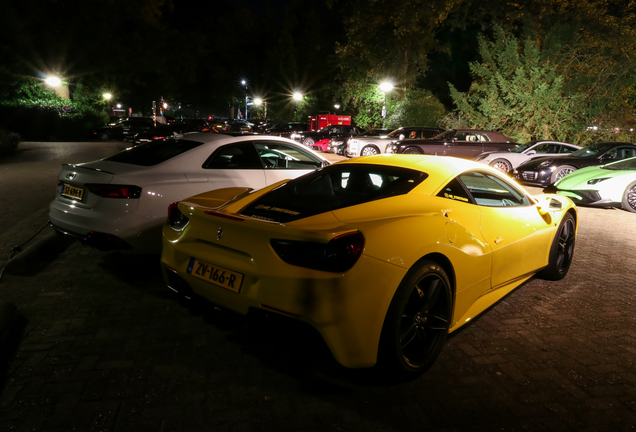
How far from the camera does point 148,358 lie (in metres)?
3.46

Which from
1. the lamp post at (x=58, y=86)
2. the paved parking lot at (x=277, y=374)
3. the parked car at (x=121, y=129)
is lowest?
the parked car at (x=121, y=129)

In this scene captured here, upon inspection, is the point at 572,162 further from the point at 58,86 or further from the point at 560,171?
the point at 58,86

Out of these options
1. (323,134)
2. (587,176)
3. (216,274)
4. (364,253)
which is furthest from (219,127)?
(364,253)

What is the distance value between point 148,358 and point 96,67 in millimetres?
39014

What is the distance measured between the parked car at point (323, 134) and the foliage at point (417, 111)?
5126mm

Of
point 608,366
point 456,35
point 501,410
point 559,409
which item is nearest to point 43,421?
point 501,410

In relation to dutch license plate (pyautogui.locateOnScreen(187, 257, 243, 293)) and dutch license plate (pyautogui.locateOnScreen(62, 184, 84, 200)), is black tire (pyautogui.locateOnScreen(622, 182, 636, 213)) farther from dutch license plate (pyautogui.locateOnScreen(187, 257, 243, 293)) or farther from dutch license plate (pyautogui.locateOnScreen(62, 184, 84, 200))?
dutch license plate (pyautogui.locateOnScreen(62, 184, 84, 200))

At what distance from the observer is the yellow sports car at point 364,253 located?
279 cm

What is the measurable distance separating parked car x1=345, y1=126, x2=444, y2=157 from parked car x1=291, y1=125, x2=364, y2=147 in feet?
20.3

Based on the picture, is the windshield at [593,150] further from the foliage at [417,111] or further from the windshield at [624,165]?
the foliage at [417,111]

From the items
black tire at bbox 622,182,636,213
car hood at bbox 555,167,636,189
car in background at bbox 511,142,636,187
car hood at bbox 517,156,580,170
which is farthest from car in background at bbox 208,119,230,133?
black tire at bbox 622,182,636,213

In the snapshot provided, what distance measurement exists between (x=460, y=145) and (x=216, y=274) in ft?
57.3

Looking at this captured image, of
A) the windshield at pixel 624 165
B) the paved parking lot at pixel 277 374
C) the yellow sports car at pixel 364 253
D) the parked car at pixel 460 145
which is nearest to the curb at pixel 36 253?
the paved parking lot at pixel 277 374

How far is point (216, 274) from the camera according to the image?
126 inches
